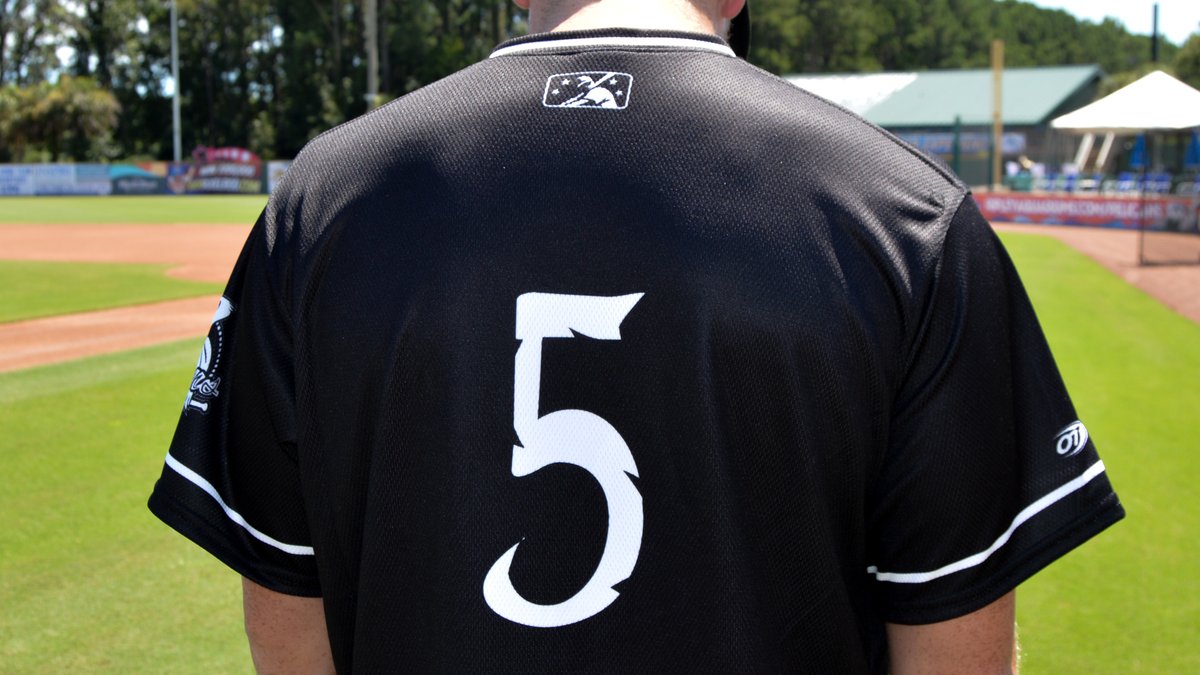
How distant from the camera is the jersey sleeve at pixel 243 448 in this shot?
61.1 inches

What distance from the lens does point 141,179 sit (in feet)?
166

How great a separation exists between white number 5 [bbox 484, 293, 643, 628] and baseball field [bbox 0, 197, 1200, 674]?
10.4 ft

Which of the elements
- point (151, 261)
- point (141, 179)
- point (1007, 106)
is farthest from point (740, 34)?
point (1007, 106)

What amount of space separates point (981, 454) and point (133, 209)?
40749 mm

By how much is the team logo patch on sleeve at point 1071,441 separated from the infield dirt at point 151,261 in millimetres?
10369

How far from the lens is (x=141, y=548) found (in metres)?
5.42

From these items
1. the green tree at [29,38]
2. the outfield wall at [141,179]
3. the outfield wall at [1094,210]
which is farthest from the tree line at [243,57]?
the outfield wall at [1094,210]

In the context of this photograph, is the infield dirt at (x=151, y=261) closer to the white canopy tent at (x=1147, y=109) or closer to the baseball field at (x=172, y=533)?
the baseball field at (x=172, y=533)

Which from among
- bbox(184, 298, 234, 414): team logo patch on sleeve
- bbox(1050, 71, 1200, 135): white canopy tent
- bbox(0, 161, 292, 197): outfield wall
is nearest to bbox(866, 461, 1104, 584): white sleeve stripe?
bbox(184, 298, 234, 414): team logo patch on sleeve

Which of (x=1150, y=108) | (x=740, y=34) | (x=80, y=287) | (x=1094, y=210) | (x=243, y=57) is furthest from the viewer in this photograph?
(x=243, y=57)

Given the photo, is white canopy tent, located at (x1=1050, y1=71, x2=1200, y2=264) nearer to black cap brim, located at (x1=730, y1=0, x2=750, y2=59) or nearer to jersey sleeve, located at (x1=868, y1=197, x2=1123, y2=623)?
black cap brim, located at (x1=730, y1=0, x2=750, y2=59)

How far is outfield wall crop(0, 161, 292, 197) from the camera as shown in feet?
162

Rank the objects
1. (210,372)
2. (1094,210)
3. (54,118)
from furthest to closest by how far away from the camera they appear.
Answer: (54,118) → (1094,210) → (210,372)

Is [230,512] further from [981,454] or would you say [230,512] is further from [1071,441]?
[1071,441]
